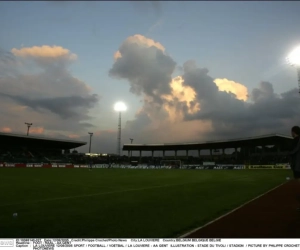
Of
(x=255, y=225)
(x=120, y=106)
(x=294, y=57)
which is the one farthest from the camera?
(x=120, y=106)

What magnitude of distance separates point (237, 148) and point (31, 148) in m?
64.4

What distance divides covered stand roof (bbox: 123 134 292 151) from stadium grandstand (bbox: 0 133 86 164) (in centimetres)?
2773

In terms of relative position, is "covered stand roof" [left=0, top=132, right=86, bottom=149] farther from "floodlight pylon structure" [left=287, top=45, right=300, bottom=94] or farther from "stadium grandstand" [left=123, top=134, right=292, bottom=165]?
"floodlight pylon structure" [left=287, top=45, right=300, bottom=94]

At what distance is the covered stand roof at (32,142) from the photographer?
72.5 m

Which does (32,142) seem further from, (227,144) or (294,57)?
(294,57)

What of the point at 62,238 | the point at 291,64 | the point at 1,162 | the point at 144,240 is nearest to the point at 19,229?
the point at 62,238

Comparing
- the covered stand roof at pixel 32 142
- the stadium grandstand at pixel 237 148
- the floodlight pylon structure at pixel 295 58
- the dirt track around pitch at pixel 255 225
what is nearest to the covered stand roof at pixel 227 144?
the stadium grandstand at pixel 237 148

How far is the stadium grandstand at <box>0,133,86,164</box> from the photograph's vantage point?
70.6 metres

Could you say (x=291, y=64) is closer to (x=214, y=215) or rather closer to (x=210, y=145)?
(x=214, y=215)

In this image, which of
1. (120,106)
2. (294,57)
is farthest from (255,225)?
(120,106)

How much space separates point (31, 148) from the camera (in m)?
83.8

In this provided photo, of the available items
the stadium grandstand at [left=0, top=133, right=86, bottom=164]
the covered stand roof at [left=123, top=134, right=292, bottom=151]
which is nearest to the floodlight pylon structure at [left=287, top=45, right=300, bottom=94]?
the covered stand roof at [left=123, top=134, right=292, bottom=151]

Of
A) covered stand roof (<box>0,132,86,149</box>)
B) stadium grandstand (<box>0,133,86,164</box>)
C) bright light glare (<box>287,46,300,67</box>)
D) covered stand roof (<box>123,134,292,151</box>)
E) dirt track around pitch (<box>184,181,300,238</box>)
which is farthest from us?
covered stand roof (<box>123,134,292,151</box>)

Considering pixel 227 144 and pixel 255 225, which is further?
pixel 227 144
